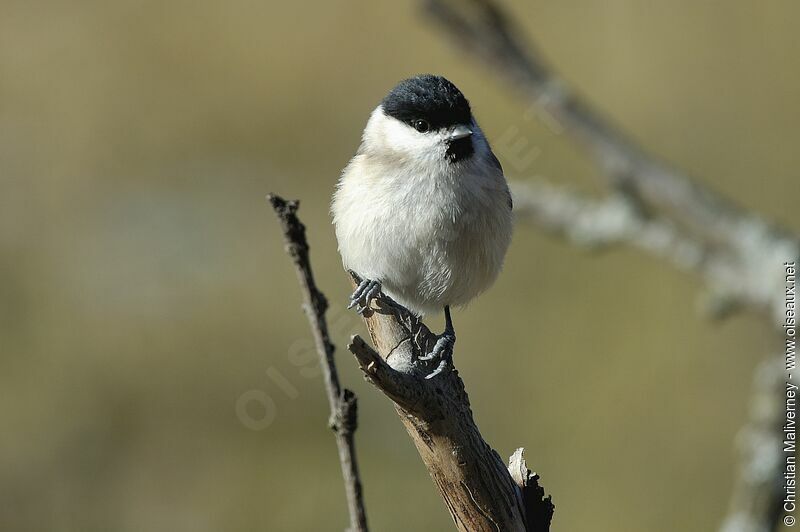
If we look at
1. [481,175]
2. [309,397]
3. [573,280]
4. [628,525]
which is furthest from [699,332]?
[481,175]

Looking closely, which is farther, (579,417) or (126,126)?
(126,126)

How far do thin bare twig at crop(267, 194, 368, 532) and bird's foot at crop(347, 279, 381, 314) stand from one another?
1194mm

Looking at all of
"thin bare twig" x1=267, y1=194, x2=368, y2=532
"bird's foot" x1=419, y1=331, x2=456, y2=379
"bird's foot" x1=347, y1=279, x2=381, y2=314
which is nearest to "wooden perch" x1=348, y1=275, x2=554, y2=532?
"bird's foot" x1=419, y1=331, x2=456, y2=379

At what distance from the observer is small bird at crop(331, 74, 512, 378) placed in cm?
291

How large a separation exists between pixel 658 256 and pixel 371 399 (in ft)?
5.98

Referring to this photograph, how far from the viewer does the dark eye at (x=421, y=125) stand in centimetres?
303

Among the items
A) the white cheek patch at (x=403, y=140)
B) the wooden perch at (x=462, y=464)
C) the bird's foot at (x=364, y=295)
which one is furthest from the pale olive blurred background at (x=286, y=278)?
the wooden perch at (x=462, y=464)

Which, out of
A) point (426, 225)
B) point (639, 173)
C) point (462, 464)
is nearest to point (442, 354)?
point (462, 464)

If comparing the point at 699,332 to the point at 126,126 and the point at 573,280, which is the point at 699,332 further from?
the point at 126,126

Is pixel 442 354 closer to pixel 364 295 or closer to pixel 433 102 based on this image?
pixel 364 295

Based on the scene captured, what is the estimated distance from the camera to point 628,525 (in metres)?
4.60

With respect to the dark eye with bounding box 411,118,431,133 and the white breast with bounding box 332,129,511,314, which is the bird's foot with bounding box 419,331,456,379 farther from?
the dark eye with bounding box 411,118,431,133

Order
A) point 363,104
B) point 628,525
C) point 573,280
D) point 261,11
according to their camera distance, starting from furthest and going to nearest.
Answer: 1. point 261,11
2. point 363,104
3. point 573,280
4. point 628,525

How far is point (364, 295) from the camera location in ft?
8.75
